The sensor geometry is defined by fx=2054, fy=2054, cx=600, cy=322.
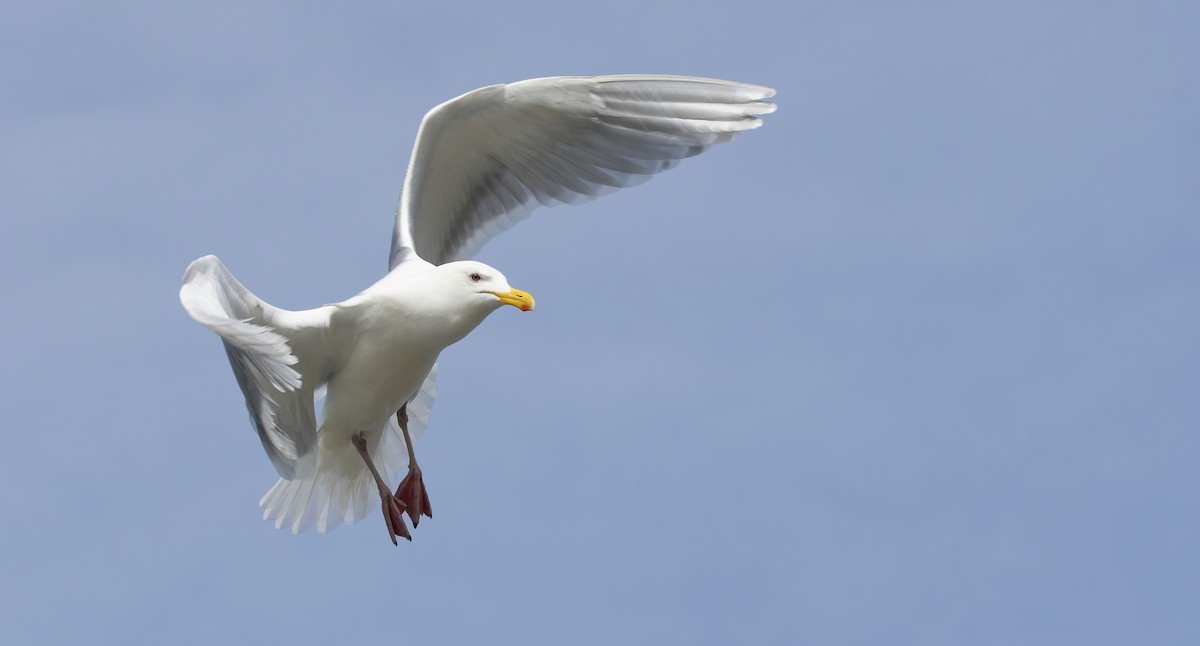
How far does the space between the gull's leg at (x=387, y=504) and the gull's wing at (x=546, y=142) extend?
39.7 inches

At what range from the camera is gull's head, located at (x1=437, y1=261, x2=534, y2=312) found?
989 centimetres

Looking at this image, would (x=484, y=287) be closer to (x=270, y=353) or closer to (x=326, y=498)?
(x=270, y=353)

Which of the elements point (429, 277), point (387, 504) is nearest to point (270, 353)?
point (429, 277)

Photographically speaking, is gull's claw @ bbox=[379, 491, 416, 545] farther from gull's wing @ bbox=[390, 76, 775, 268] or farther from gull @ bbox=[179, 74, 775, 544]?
gull's wing @ bbox=[390, 76, 775, 268]

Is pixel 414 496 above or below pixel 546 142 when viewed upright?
below

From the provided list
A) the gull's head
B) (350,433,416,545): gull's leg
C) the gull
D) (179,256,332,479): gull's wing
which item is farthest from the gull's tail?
the gull's head

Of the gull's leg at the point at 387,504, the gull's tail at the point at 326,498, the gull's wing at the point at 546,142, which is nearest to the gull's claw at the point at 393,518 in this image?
the gull's leg at the point at 387,504

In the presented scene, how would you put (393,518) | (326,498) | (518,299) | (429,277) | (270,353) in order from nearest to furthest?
1. (270,353)
2. (518,299)
3. (429,277)
4. (393,518)
5. (326,498)

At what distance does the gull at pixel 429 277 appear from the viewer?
9.88 meters

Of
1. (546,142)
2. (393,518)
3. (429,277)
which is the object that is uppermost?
(546,142)

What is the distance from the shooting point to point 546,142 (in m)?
11.3

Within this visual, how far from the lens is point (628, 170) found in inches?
438

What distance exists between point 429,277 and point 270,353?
62.1 inches

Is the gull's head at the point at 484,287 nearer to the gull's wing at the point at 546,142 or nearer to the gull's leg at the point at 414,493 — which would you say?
the gull's wing at the point at 546,142
